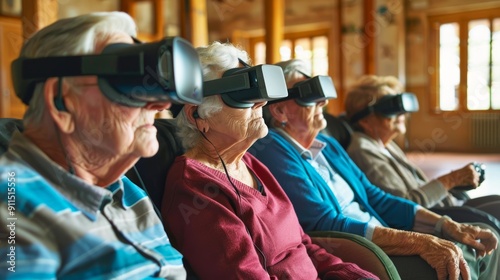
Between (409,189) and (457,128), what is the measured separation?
7.17m

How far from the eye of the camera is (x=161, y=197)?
1251mm

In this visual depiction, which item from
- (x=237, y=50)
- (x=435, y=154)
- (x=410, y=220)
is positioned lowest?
(x=435, y=154)

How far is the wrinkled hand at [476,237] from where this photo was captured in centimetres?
169

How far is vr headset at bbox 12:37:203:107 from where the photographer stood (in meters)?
0.74

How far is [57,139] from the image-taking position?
2.68 feet

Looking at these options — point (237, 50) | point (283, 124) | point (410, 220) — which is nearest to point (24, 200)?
point (237, 50)

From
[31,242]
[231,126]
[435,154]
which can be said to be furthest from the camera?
[435,154]

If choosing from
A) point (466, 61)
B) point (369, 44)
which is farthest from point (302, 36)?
point (369, 44)

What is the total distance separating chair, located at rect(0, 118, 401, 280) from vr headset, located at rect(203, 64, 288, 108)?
195 mm

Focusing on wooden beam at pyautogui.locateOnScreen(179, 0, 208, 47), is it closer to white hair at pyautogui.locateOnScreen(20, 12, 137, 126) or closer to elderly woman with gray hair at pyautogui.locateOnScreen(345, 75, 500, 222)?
elderly woman with gray hair at pyautogui.locateOnScreen(345, 75, 500, 222)

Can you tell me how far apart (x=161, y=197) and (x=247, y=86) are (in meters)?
0.38

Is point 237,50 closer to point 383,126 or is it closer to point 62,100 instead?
point 62,100

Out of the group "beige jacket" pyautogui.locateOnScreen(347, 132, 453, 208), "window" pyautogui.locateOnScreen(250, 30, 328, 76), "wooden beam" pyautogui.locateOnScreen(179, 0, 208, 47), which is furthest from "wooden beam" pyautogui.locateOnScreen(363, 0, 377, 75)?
"window" pyautogui.locateOnScreen(250, 30, 328, 76)

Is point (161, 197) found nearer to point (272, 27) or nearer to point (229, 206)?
point (229, 206)
